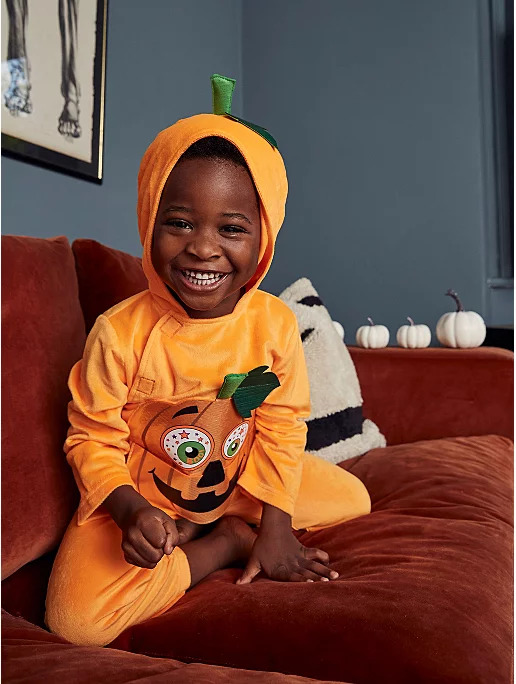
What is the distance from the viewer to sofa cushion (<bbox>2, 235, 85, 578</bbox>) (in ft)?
3.47

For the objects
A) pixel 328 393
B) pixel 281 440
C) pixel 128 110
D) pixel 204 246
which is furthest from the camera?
pixel 128 110

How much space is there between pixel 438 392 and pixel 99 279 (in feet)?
3.59

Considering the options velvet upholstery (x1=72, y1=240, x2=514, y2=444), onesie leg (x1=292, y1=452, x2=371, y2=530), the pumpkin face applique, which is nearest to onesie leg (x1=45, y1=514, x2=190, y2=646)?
the pumpkin face applique

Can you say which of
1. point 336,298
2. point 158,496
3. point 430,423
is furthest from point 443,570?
point 336,298

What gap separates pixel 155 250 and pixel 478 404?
4.06 feet

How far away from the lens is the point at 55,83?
6.55 ft

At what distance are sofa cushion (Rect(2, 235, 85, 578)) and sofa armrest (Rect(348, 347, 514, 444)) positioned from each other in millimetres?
1092

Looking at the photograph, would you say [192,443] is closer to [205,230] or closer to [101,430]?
[101,430]

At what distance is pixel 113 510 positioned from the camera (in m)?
1.05

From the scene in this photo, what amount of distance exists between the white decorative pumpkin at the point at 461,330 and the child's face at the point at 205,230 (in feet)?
4.18

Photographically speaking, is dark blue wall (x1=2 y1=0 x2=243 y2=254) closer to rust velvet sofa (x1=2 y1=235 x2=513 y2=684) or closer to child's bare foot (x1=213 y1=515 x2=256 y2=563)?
rust velvet sofa (x1=2 y1=235 x2=513 y2=684)

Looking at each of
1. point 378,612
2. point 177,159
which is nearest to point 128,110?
point 177,159

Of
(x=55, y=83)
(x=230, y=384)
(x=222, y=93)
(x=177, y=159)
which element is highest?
(x=55, y=83)

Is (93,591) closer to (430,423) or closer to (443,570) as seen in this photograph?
(443,570)
